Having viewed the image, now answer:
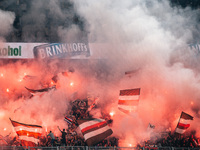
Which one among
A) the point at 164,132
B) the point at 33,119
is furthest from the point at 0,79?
the point at 164,132

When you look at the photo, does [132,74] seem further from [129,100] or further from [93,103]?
[129,100]

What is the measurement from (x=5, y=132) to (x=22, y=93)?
3.14 meters

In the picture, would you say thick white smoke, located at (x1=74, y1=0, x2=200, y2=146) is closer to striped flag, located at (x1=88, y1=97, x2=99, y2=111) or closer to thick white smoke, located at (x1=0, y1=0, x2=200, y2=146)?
thick white smoke, located at (x1=0, y1=0, x2=200, y2=146)

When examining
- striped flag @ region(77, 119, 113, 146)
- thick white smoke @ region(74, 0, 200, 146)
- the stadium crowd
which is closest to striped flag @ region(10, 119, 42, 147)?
the stadium crowd

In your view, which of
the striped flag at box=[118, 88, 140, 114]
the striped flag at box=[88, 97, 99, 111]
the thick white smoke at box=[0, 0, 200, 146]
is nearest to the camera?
the striped flag at box=[118, 88, 140, 114]

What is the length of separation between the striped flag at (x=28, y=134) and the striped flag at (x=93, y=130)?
5.65ft

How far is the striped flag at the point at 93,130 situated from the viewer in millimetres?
7070

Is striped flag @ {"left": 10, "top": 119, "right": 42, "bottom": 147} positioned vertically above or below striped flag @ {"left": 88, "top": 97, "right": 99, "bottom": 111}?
below

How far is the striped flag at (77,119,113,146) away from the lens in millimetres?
7070

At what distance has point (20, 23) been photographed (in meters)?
13.6

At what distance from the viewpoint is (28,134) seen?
782cm

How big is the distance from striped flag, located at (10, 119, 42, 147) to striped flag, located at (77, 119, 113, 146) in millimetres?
1722

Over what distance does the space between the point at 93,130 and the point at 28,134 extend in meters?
2.29

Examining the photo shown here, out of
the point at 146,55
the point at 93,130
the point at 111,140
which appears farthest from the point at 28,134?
the point at 146,55
